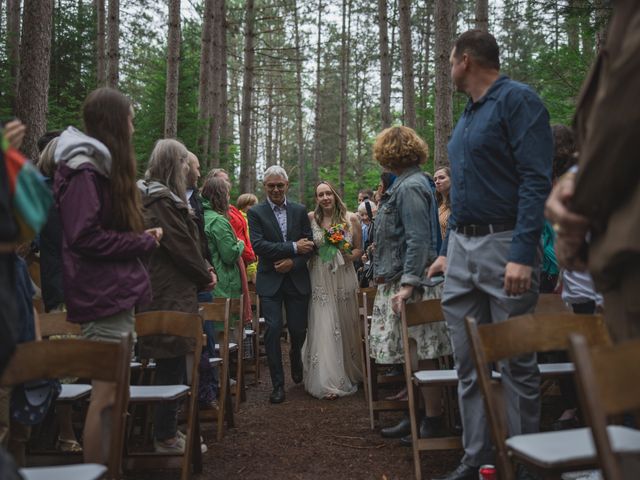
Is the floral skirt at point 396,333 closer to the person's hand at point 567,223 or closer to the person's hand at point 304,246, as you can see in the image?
the person's hand at point 304,246

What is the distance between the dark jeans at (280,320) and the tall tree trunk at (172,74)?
4.92m

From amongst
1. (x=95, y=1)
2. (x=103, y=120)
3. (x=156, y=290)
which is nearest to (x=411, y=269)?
(x=156, y=290)

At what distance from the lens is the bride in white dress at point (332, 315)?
6891 mm

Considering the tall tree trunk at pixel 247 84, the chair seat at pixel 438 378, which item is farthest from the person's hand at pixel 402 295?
the tall tree trunk at pixel 247 84

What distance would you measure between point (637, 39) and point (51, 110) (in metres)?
12.4

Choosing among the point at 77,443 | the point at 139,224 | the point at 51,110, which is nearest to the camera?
the point at 139,224

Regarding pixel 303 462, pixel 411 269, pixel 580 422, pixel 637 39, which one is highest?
pixel 637 39

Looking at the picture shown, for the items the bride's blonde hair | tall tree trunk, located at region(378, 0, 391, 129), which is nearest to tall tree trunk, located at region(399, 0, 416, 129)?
tall tree trunk, located at region(378, 0, 391, 129)

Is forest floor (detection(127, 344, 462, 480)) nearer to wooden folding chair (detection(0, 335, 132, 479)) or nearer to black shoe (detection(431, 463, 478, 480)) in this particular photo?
black shoe (detection(431, 463, 478, 480))

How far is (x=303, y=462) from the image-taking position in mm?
4598

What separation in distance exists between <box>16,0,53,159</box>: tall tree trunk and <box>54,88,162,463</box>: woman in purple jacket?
14.6ft

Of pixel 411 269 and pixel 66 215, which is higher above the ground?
pixel 66 215

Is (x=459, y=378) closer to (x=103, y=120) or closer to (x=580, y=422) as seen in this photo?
(x=580, y=422)

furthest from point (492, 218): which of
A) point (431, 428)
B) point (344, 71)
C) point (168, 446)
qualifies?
point (344, 71)
